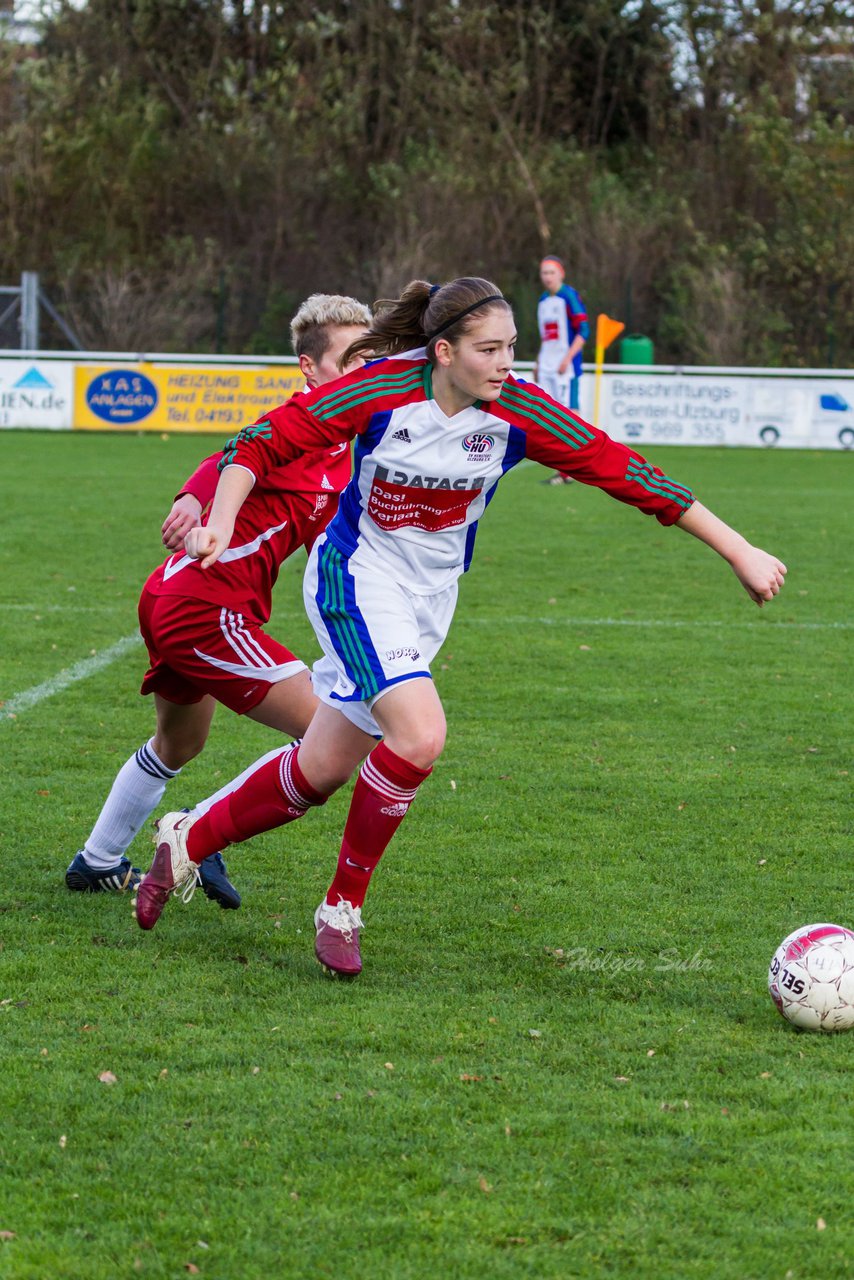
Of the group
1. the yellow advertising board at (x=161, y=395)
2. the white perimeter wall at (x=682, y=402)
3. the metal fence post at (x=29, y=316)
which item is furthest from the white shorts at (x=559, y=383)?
the metal fence post at (x=29, y=316)

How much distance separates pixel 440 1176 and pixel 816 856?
2.34 meters

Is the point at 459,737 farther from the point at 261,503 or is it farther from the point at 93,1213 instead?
the point at 93,1213

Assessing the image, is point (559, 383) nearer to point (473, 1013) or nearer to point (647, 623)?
point (647, 623)

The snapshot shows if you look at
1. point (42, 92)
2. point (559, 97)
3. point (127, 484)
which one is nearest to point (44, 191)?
point (42, 92)

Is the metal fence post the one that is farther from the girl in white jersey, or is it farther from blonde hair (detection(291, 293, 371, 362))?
the girl in white jersey

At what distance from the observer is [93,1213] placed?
8.60ft

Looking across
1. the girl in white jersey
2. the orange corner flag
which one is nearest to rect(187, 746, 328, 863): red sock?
the girl in white jersey

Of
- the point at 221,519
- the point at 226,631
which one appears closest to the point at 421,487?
the point at 221,519

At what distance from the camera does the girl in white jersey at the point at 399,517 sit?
12.2 ft

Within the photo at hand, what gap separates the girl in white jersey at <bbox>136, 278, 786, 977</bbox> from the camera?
3.72m

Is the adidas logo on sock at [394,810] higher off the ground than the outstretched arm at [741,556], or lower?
lower

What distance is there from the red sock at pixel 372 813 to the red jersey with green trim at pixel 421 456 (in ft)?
1.50

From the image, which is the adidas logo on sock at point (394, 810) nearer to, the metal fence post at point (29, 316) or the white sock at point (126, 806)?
the white sock at point (126, 806)

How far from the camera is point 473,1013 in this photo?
3.53 metres
